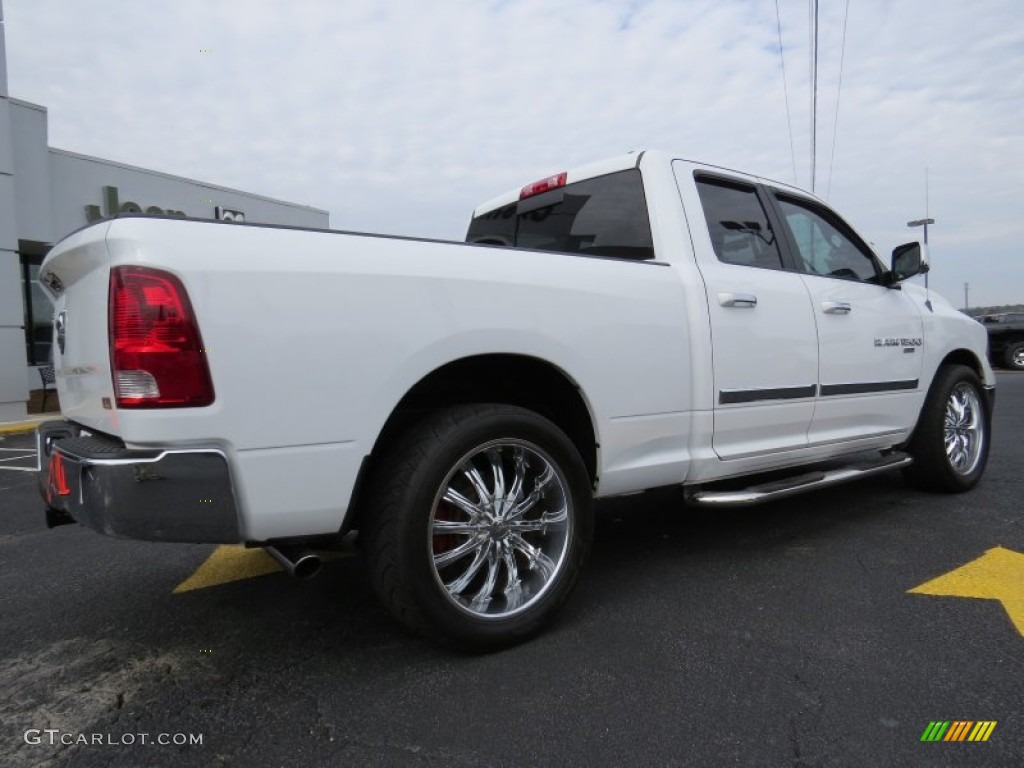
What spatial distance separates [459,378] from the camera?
2.54 meters

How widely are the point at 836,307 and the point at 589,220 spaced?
1.38 meters

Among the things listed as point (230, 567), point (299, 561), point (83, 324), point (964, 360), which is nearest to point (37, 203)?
point (230, 567)

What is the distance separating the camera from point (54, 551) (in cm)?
370

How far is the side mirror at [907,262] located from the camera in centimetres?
397

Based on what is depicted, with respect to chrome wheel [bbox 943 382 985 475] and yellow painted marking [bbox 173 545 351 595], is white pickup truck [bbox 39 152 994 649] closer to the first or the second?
yellow painted marking [bbox 173 545 351 595]

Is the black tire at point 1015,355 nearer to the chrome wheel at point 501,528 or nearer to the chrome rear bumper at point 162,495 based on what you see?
the chrome wheel at point 501,528

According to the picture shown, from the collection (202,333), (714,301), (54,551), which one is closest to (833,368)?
(714,301)

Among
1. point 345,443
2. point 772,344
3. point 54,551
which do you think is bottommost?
point 54,551

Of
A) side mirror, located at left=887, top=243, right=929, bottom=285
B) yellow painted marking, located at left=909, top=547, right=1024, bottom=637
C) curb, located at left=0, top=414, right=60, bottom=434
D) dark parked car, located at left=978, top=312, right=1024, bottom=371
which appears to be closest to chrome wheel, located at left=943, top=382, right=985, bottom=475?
side mirror, located at left=887, top=243, right=929, bottom=285

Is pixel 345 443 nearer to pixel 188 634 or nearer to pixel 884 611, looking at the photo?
pixel 188 634

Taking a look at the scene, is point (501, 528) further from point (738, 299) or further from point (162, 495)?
point (738, 299)

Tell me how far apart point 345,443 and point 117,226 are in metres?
0.87

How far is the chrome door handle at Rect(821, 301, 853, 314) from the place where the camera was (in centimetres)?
350

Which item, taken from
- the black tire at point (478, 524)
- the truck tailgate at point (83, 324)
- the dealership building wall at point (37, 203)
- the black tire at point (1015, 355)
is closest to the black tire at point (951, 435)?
the black tire at point (478, 524)
